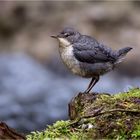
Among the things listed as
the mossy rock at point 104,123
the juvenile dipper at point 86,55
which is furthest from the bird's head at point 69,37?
the mossy rock at point 104,123

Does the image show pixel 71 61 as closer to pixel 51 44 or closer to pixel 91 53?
pixel 91 53

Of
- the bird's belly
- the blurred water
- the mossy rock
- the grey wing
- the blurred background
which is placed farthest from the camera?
the blurred background

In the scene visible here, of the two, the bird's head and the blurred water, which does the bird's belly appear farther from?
the blurred water

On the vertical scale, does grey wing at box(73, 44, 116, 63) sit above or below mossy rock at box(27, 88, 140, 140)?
above

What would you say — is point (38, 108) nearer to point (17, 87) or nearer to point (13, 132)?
point (17, 87)

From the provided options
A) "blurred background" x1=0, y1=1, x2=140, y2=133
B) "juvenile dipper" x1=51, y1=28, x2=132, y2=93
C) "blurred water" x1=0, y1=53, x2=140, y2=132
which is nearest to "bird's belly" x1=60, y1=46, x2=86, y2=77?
"juvenile dipper" x1=51, y1=28, x2=132, y2=93

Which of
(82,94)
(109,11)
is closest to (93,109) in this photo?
(82,94)

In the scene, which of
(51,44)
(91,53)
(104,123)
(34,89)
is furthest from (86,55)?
(51,44)

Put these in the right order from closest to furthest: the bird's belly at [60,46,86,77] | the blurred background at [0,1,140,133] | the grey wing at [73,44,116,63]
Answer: the bird's belly at [60,46,86,77] < the grey wing at [73,44,116,63] < the blurred background at [0,1,140,133]

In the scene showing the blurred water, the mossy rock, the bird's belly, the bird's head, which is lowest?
the mossy rock
